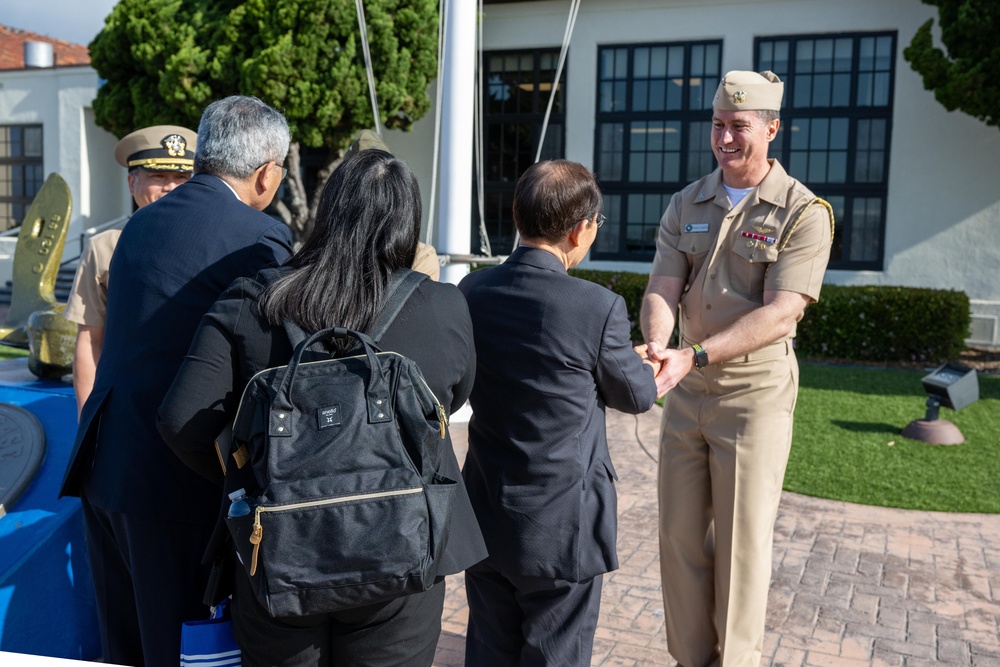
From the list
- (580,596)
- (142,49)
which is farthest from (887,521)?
(142,49)

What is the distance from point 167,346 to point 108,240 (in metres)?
1.31

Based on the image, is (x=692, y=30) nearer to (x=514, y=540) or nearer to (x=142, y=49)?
(x=142, y=49)

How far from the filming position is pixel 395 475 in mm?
1766

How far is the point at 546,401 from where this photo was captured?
246 cm

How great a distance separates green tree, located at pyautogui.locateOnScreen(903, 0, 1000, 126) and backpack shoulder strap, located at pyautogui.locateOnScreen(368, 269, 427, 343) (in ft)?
38.7

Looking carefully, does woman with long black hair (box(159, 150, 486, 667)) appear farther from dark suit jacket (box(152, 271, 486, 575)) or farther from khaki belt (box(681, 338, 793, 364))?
khaki belt (box(681, 338, 793, 364))

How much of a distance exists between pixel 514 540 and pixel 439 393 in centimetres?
69

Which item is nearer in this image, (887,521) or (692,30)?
(887,521)

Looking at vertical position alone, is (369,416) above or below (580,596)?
above

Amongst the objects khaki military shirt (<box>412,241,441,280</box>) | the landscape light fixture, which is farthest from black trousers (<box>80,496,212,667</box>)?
the landscape light fixture

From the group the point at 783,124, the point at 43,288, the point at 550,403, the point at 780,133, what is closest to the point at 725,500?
the point at 550,403

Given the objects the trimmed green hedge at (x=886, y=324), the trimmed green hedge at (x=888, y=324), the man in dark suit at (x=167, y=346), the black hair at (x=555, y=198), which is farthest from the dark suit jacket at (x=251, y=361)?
the trimmed green hedge at (x=888, y=324)

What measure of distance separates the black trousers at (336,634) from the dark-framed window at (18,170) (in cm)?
2061

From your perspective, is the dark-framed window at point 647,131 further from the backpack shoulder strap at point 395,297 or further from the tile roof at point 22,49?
the tile roof at point 22,49
